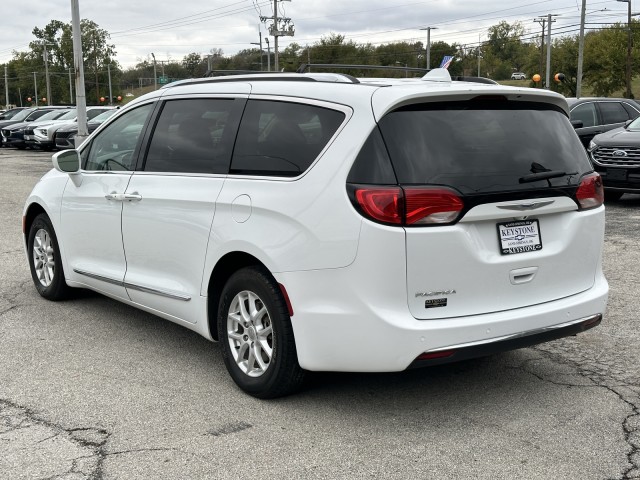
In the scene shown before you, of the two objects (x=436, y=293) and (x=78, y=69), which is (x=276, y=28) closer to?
(x=78, y=69)

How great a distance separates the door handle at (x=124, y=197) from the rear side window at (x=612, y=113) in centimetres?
1278

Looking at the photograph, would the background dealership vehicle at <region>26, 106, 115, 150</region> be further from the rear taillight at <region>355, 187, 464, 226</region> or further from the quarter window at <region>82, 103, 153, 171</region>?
the rear taillight at <region>355, 187, 464, 226</region>

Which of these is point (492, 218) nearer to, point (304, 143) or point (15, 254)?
point (304, 143)

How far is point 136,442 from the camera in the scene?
3814 mm

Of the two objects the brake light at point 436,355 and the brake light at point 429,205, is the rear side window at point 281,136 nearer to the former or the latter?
the brake light at point 429,205

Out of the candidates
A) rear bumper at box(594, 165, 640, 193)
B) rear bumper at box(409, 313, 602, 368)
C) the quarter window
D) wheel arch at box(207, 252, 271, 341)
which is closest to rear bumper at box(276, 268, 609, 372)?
rear bumper at box(409, 313, 602, 368)

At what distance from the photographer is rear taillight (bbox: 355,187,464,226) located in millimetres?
3729

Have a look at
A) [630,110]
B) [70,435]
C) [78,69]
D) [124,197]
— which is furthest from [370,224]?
[78,69]

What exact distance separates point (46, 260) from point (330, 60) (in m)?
106

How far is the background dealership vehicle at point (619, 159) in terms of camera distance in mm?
12102

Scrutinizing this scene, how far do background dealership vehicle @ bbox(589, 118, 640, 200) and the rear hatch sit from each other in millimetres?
8434

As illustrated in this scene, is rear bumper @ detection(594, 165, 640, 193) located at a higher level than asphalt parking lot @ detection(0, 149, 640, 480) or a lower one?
higher

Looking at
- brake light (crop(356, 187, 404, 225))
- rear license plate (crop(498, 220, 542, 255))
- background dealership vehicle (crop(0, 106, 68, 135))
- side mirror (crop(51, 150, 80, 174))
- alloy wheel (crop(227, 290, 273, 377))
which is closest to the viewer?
brake light (crop(356, 187, 404, 225))

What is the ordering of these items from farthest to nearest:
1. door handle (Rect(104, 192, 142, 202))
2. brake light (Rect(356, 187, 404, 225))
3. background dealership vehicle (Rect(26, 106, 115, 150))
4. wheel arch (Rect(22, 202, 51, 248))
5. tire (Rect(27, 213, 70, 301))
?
background dealership vehicle (Rect(26, 106, 115, 150)) → wheel arch (Rect(22, 202, 51, 248)) → tire (Rect(27, 213, 70, 301)) → door handle (Rect(104, 192, 142, 202)) → brake light (Rect(356, 187, 404, 225))
